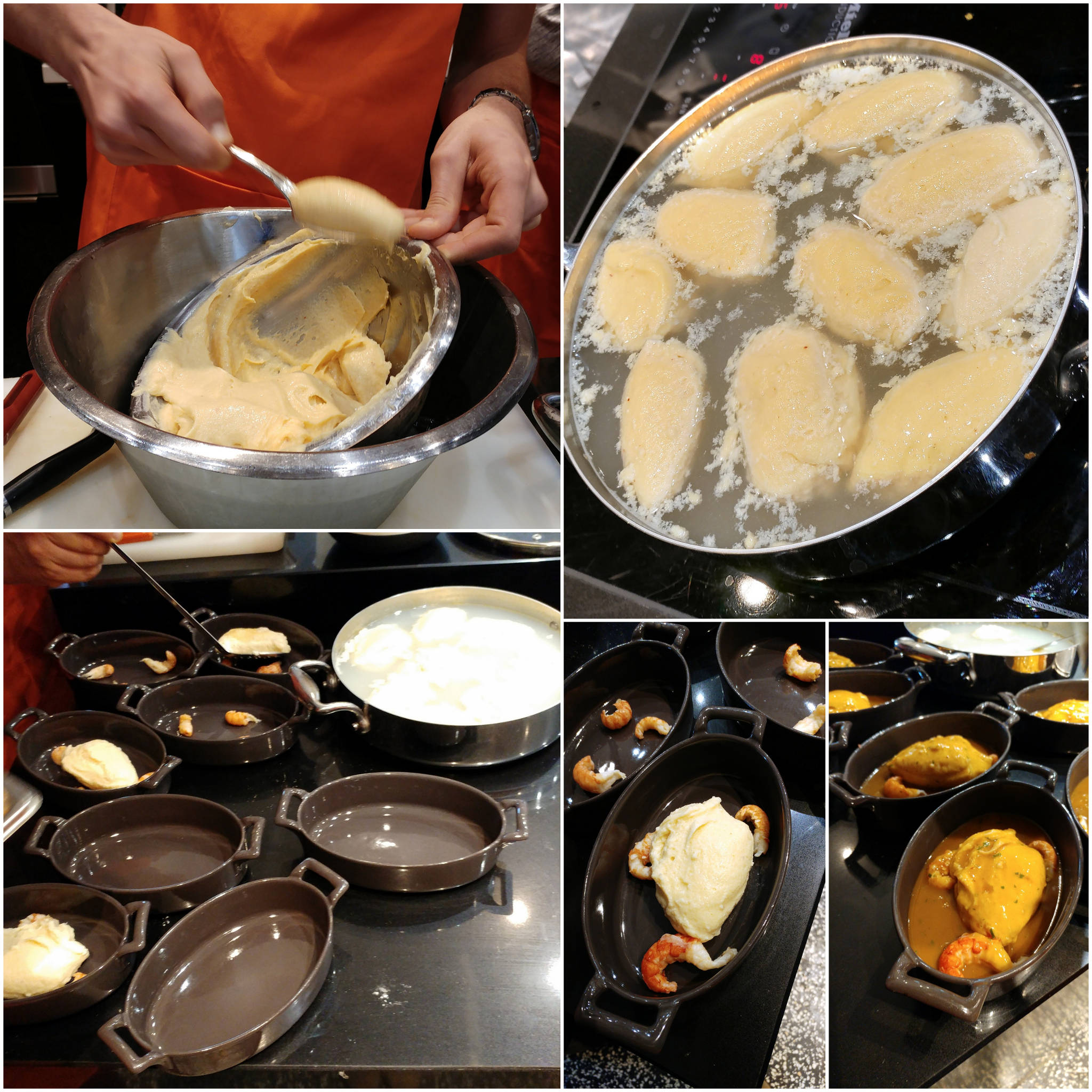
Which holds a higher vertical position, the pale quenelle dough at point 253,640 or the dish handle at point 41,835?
the pale quenelle dough at point 253,640

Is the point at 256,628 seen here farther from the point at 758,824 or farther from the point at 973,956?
the point at 973,956

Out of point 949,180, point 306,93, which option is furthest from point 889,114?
point 306,93

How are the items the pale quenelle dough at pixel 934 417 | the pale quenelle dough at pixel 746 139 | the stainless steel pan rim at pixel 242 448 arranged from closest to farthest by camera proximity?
the stainless steel pan rim at pixel 242 448
the pale quenelle dough at pixel 934 417
the pale quenelle dough at pixel 746 139

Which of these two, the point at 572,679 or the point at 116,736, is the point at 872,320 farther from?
the point at 116,736

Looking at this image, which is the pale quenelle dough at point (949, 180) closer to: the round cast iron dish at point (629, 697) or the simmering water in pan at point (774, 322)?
the simmering water in pan at point (774, 322)

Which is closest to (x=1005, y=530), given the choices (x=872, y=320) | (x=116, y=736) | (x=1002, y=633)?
(x=1002, y=633)

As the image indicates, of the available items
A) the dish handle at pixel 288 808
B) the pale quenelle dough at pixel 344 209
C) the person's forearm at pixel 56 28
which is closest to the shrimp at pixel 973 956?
the dish handle at pixel 288 808

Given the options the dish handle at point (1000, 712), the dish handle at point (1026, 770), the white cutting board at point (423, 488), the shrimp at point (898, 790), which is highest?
the white cutting board at point (423, 488)
